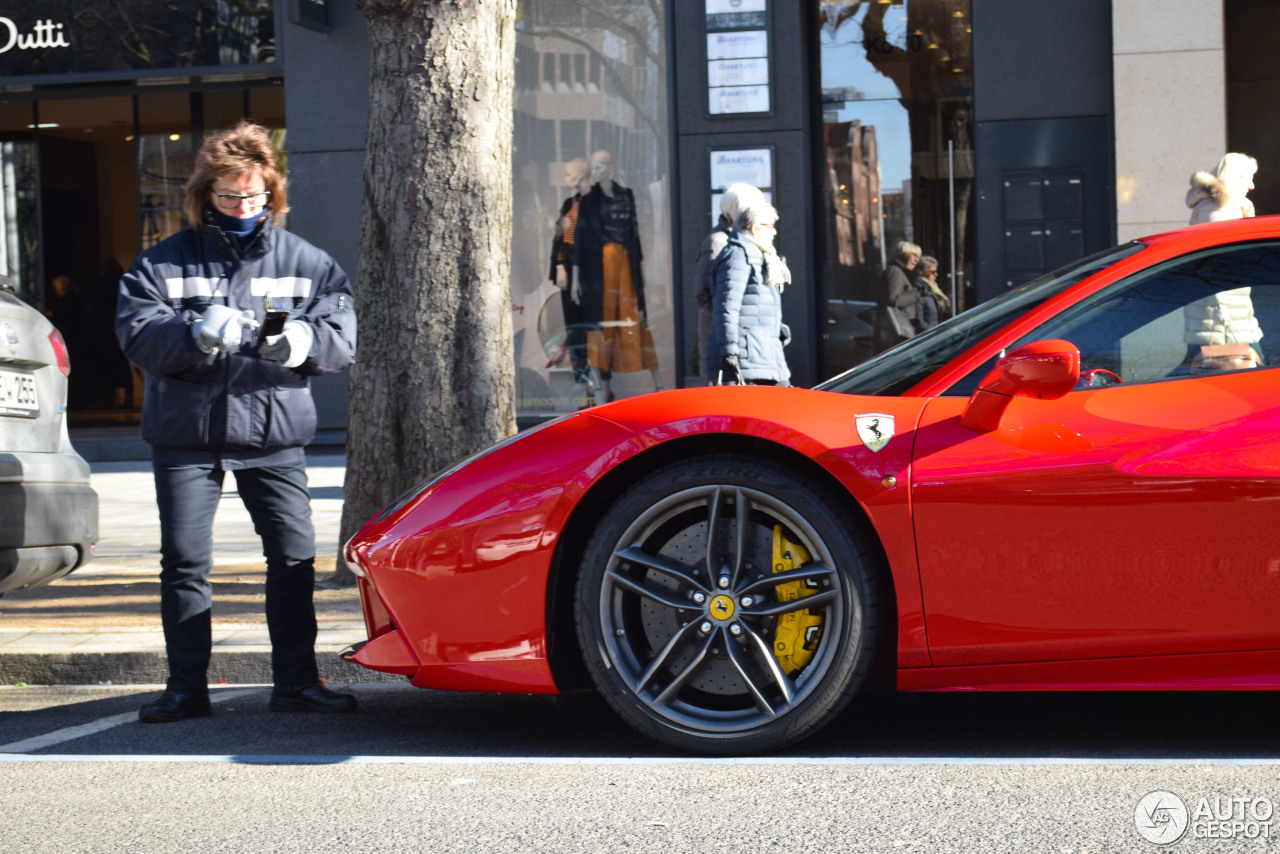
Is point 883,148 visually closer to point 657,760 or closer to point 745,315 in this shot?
point 745,315

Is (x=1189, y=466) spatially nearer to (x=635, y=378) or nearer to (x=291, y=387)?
(x=291, y=387)

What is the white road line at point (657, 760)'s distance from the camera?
3539 mm

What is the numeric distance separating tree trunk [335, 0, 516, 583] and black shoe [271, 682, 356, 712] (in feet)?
5.92

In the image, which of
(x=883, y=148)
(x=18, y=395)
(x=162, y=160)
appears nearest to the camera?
(x=18, y=395)

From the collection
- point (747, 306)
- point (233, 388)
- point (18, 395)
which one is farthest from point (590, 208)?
point (233, 388)

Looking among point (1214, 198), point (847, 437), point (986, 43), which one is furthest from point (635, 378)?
point (847, 437)

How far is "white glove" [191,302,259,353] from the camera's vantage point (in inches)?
161

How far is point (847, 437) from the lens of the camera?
3.60 metres

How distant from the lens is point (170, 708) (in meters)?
4.38

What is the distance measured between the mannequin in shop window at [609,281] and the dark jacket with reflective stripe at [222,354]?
8.17m

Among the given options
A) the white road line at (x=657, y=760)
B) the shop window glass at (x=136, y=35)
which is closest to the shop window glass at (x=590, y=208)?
the shop window glass at (x=136, y=35)

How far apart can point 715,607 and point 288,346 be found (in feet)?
4.95

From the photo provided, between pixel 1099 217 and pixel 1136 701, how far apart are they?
807 centimetres

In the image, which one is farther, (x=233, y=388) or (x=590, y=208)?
(x=590, y=208)
